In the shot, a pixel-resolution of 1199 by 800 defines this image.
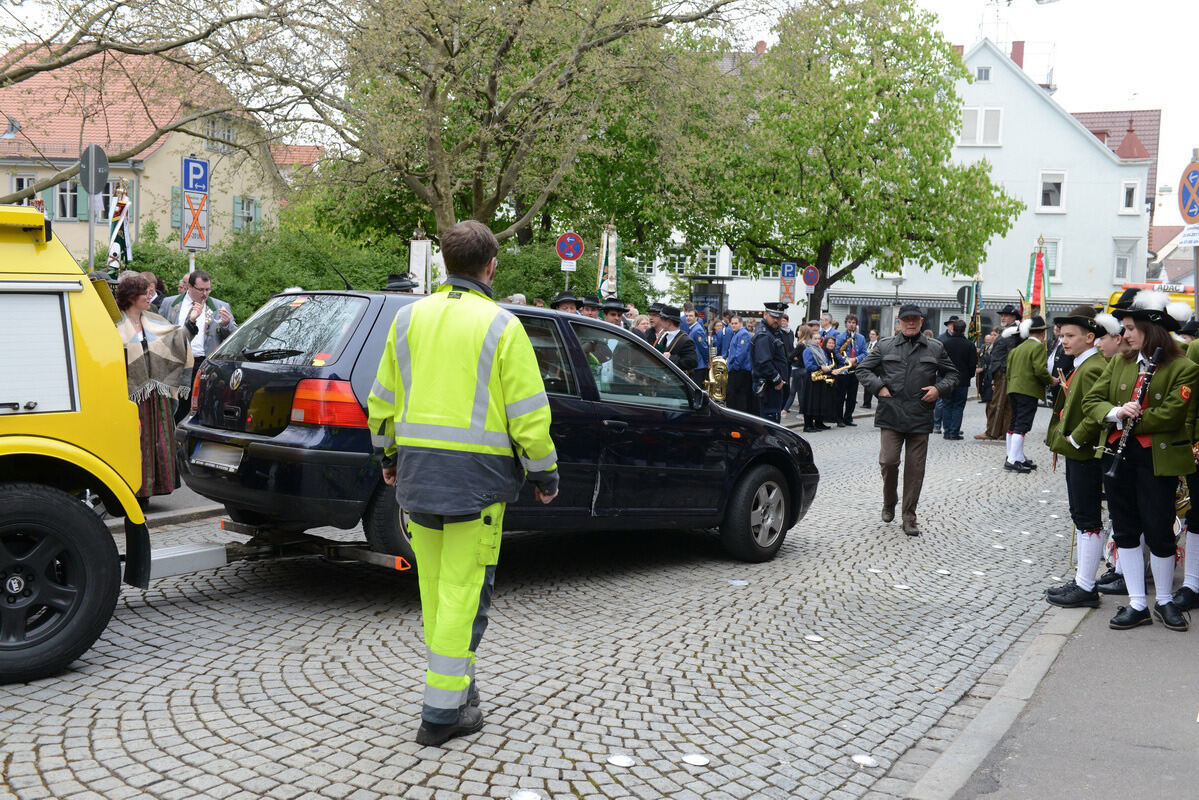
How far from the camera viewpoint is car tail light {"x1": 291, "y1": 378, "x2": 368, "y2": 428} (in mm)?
5812

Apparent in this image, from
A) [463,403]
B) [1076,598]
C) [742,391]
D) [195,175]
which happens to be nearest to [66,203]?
[195,175]

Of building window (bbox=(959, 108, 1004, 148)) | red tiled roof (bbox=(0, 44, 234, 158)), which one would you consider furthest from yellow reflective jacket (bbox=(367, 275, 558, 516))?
building window (bbox=(959, 108, 1004, 148))

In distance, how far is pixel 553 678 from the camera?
16.6 ft

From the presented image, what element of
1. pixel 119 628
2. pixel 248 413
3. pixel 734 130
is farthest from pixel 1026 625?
pixel 734 130

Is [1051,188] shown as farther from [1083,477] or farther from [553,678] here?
[553,678]

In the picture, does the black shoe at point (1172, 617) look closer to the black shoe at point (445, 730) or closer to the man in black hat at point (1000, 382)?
the black shoe at point (445, 730)

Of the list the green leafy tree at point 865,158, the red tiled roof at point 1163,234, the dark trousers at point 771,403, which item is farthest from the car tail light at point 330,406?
the red tiled roof at point 1163,234

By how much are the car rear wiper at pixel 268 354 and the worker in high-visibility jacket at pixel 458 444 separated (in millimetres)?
2074

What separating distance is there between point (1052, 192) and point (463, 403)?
172 feet

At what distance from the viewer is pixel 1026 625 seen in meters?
6.56

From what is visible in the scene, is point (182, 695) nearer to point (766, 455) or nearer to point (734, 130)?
point (766, 455)

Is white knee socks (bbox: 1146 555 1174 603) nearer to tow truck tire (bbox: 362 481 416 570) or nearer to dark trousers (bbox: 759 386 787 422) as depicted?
tow truck tire (bbox: 362 481 416 570)

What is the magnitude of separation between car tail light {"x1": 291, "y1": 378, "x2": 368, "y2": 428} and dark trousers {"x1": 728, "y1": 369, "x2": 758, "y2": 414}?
12344mm

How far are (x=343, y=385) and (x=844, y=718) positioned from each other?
9.75 ft
